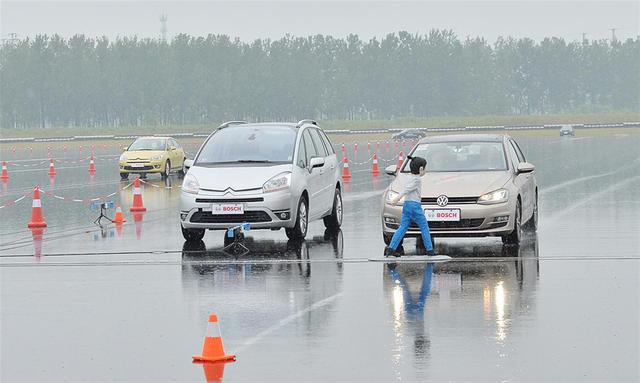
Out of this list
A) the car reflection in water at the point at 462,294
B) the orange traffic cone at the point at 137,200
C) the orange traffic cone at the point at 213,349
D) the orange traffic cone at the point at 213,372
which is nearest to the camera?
the orange traffic cone at the point at 213,372

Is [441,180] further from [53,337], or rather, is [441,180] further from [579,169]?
[579,169]

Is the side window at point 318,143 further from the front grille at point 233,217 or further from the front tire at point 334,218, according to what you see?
the front grille at point 233,217

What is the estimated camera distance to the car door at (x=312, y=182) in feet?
60.5

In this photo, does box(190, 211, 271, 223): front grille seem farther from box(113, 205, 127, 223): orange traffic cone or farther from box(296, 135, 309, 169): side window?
box(113, 205, 127, 223): orange traffic cone

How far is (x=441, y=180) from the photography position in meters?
16.8

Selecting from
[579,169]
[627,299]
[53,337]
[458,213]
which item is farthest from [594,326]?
[579,169]

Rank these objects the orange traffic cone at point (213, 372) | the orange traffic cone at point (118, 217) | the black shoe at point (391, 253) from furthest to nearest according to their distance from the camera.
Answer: the orange traffic cone at point (118, 217) → the black shoe at point (391, 253) → the orange traffic cone at point (213, 372)

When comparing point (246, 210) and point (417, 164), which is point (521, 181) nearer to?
point (417, 164)

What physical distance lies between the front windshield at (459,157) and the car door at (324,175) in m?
1.73

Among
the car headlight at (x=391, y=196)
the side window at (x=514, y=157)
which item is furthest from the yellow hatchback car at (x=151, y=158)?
the car headlight at (x=391, y=196)

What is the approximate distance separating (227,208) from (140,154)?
22.0m

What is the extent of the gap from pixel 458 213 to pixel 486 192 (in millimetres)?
528

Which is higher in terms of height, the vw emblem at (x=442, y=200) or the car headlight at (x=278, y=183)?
the car headlight at (x=278, y=183)

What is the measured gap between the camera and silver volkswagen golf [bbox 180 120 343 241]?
1734 centimetres
